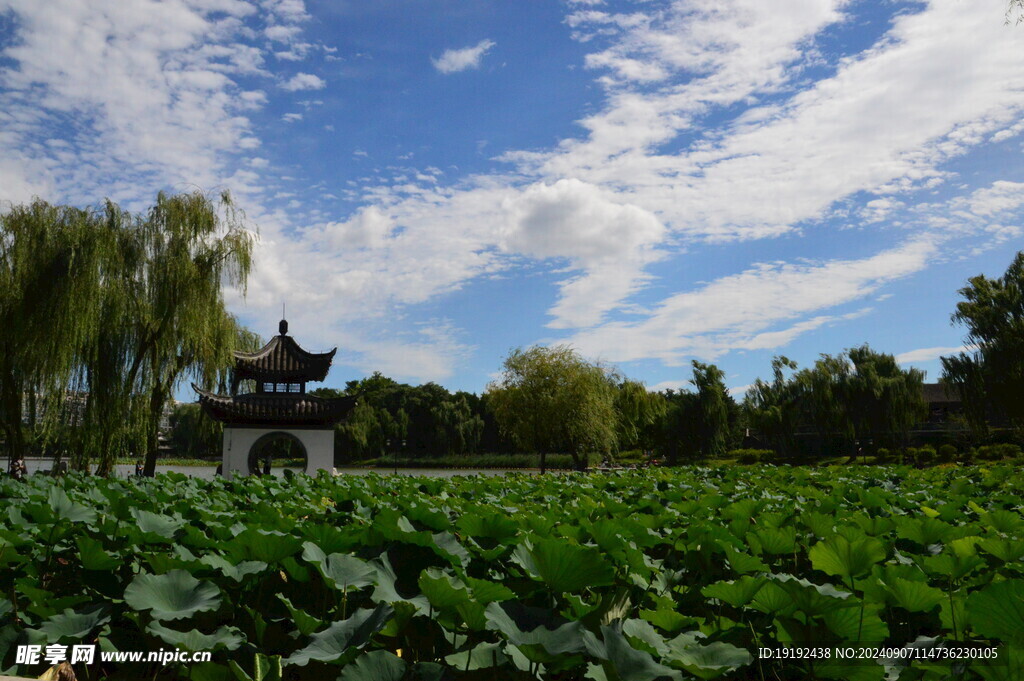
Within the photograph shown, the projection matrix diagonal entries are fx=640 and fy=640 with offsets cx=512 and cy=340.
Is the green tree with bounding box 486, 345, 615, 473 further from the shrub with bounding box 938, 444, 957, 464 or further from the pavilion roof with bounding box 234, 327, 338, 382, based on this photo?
the shrub with bounding box 938, 444, 957, 464

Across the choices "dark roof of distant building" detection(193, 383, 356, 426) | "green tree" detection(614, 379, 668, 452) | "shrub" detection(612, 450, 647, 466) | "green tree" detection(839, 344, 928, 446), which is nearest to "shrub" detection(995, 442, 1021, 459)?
"green tree" detection(839, 344, 928, 446)

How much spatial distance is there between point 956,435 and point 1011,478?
110ft

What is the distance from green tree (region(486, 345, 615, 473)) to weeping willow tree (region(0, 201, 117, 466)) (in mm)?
16198

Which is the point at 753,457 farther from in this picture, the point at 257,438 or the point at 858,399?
the point at 257,438

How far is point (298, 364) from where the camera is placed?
1911 cm

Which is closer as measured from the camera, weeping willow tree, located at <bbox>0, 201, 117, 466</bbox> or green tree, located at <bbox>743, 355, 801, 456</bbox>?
weeping willow tree, located at <bbox>0, 201, 117, 466</bbox>

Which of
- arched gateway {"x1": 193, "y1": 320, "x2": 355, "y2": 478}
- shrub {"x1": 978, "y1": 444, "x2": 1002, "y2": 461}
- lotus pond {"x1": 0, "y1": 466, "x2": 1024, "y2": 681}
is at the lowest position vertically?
shrub {"x1": 978, "y1": 444, "x2": 1002, "y2": 461}

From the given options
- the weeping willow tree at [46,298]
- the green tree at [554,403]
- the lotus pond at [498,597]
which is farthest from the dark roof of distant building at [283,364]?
the lotus pond at [498,597]

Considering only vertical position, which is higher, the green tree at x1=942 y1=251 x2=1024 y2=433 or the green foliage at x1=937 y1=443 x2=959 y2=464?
the green tree at x1=942 y1=251 x2=1024 y2=433

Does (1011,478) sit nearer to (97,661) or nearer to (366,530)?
(366,530)

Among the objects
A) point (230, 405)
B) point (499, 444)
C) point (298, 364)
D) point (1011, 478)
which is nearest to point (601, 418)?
point (298, 364)

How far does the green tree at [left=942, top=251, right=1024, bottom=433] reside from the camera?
2194 centimetres

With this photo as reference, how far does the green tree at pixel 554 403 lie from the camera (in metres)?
26.2

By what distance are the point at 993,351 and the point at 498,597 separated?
26.9m
